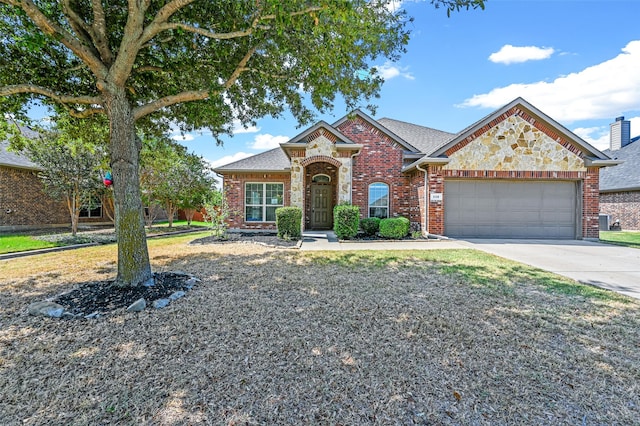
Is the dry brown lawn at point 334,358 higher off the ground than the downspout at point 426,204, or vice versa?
the downspout at point 426,204

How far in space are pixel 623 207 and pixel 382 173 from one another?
15549 millimetres

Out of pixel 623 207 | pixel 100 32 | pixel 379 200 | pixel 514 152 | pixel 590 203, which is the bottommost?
pixel 623 207

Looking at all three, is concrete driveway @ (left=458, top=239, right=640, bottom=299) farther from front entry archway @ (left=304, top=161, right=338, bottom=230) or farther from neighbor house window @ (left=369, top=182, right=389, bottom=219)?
front entry archway @ (left=304, top=161, right=338, bottom=230)

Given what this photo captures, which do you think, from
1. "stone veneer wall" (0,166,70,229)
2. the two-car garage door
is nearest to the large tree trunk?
the two-car garage door

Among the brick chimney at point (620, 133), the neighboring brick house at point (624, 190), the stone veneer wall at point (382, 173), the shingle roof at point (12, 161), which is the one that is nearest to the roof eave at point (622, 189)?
the neighboring brick house at point (624, 190)

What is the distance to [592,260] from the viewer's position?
716cm

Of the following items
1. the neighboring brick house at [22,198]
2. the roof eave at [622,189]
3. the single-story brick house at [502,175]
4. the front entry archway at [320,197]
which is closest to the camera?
the single-story brick house at [502,175]

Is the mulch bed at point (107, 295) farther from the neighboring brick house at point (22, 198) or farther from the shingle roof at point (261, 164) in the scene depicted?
the neighboring brick house at point (22, 198)

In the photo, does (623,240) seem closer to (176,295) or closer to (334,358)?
(334,358)

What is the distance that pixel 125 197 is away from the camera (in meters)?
4.62

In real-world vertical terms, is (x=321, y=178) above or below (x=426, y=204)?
above

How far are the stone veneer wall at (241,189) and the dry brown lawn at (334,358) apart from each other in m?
9.46

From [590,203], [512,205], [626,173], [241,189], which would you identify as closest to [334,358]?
[512,205]

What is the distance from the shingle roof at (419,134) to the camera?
14953 mm
